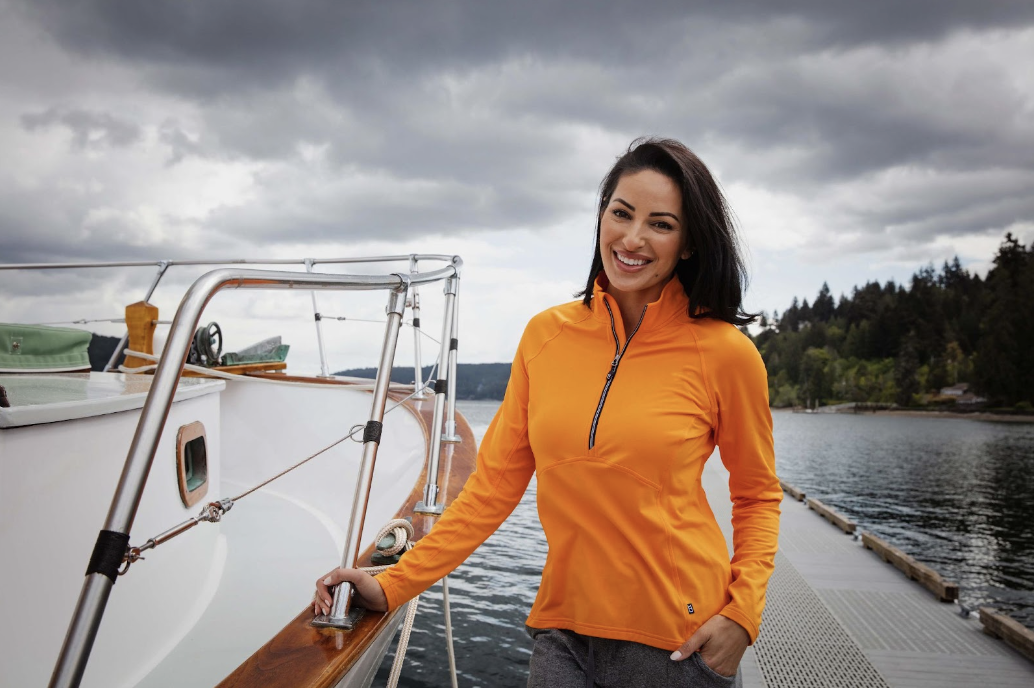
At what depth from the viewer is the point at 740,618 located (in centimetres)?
136

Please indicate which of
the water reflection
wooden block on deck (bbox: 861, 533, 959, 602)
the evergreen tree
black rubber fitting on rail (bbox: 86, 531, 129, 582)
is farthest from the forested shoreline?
black rubber fitting on rail (bbox: 86, 531, 129, 582)

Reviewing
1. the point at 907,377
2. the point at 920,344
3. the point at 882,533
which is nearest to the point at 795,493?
the point at 882,533

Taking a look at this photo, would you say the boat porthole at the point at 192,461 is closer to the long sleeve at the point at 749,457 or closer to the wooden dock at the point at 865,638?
the long sleeve at the point at 749,457

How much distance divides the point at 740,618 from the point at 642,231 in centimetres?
80

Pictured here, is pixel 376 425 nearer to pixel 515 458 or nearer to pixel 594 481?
pixel 515 458

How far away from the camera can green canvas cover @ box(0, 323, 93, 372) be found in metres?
2.74

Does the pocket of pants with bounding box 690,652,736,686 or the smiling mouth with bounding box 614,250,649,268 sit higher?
the smiling mouth with bounding box 614,250,649,268

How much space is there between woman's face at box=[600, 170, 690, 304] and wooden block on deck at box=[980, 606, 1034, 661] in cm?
498

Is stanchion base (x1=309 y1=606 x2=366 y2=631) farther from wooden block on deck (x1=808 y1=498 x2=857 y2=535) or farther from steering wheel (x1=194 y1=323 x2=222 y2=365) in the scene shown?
wooden block on deck (x1=808 y1=498 x2=857 y2=535)

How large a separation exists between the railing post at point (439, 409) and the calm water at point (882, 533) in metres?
2.08

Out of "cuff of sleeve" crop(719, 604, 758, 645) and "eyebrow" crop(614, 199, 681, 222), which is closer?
"cuff of sleeve" crop(719, 604, 758, 645)

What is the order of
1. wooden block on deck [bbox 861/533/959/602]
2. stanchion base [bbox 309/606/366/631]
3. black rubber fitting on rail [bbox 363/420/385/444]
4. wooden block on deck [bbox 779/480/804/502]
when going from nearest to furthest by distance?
stanchion base [bbox 309/606/366/631], black rubber fitting on rail [bbox 363/420/385/444], wooden block on deck [bbox 861/533/959/602], wooden block on deck [bbox 779/480/804/502]

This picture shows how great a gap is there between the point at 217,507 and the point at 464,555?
59 cm

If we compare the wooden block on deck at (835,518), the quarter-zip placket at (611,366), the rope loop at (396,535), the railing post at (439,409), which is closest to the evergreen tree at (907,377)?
the wooden block on deck at (835,518)
